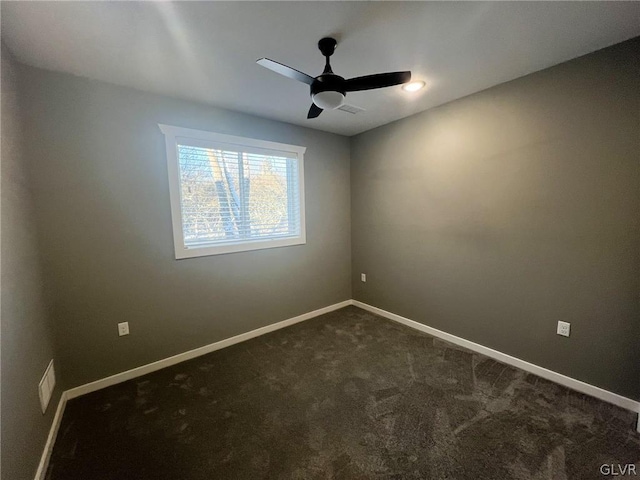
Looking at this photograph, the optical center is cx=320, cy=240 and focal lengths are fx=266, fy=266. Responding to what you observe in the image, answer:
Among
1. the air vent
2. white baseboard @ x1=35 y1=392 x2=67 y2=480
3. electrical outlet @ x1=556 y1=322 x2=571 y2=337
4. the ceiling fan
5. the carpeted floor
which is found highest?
the air vent

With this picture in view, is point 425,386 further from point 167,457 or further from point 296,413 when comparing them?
point 167,457

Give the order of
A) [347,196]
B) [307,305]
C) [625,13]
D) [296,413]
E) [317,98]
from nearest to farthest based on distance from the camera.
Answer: [625,13] → [317,98] → [296,413] → [307,305] → [347,196]

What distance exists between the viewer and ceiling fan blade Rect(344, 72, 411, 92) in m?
1.53

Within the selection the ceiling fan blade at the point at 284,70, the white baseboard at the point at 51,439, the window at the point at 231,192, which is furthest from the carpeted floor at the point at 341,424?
the ceiling fan blade at the point at 284,70

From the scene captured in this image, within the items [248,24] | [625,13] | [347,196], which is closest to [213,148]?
[248,24]

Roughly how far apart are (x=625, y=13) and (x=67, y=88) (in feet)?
11.8

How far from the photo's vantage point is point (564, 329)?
6.93 ft

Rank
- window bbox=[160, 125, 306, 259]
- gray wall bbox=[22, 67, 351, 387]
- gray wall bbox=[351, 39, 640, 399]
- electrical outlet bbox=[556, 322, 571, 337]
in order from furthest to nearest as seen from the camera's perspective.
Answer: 1. window bbox=[160, 125, 306, 259]
2. electrical outlet bbox=[556, 322, 571, 337]
3. gray wall bbox=[22, 67, 351, 387]
4. gray wall bbox=[351, 39, 640, 399]

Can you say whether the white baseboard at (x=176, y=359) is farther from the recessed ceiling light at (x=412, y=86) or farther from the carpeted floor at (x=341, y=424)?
the recessed ceiling light at (x=412, y=86)

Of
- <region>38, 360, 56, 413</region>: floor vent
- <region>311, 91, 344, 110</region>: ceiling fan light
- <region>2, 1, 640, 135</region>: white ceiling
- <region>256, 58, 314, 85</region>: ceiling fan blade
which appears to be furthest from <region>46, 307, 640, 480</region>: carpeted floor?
<region>2, 1, 640, 135</region>: white ceiling

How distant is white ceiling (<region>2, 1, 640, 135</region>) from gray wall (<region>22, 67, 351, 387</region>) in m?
0.23

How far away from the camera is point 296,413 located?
1.88 meters

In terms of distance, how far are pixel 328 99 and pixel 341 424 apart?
2.09 metres

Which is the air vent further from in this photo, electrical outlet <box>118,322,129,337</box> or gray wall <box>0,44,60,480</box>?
electrical outlet <box>118,322,129,337</box>
